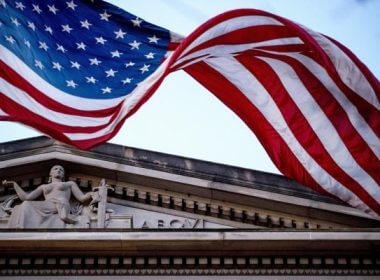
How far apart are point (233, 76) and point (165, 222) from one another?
9.94 ft

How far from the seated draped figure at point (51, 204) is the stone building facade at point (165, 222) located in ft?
0.08

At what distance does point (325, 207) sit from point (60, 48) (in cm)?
570

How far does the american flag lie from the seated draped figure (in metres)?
2.16

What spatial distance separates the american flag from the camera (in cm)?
2122

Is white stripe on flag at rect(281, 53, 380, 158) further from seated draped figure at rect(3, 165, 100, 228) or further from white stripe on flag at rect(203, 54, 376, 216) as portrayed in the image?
seated draped figure at rect(3, 165, 100, 228)

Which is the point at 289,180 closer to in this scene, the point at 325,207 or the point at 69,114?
the point at 325,207

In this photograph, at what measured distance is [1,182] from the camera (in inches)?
904

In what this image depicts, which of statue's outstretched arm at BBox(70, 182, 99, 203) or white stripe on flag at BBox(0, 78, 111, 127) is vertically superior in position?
white stripe on flag at BBox(0, 78, 111, 127)

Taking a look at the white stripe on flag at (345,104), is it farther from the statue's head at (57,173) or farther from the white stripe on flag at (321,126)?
the statue's head at (57,173)

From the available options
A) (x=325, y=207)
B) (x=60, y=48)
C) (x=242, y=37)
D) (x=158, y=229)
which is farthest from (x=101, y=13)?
(x=325, y=207)

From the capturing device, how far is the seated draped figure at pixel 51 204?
22.1 meters

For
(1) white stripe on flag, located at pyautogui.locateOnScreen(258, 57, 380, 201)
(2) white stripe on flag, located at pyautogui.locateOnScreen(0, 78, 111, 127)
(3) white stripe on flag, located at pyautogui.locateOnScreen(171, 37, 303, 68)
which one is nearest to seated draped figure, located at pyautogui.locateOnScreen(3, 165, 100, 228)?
(2) white stripe on flag, located at pyautogui.locateOnScreen(0, 78, 111, 127)

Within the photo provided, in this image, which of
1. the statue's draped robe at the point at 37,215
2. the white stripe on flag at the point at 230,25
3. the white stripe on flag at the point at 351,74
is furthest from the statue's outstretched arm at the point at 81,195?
the white stripe on flag at the point at 351,74

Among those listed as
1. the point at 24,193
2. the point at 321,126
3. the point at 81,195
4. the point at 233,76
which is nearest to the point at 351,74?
the point at 321,126
